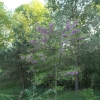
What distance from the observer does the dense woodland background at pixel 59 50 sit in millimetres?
6059

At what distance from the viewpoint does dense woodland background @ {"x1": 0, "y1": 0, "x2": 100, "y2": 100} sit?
6059 millimetres

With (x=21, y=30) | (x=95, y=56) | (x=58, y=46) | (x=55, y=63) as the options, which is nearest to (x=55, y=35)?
(x=58, y=46)

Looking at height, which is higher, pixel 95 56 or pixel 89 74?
pixel 95 56

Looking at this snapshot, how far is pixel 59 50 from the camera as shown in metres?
5.93

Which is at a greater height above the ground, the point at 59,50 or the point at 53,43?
the point at 53,43

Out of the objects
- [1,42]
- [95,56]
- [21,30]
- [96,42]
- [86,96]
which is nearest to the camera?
[86,96]

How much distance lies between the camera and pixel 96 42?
837cm

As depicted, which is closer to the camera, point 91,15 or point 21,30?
point 91,15

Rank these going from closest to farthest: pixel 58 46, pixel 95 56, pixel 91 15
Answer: pixel 58 46 → pixel 91 15 → pixel 95 56

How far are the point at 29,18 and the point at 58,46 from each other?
14.2 meters

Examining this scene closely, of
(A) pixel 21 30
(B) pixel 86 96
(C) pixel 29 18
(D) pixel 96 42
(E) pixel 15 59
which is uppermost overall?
(C) pixel 29 18

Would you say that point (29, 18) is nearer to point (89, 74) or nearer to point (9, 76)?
point (9, 76)

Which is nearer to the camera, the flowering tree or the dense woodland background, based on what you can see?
the flowering tree

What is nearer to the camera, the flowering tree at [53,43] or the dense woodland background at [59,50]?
the flowering tree at [53,43]
